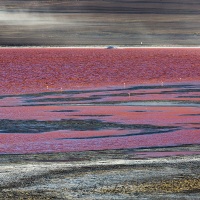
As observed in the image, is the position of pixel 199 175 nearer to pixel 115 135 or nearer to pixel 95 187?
pixel 95 187

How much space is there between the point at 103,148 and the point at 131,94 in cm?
2430

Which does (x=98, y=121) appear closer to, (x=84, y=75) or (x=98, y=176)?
(x=98, y=176)

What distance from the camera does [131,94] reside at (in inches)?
2117

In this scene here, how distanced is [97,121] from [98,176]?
14216 mm

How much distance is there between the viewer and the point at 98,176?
23.5 m

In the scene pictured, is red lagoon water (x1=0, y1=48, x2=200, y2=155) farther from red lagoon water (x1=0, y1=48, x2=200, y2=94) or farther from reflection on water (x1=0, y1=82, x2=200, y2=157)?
red lagoon water (x1=0, y1=48, x2=200, y2=94)

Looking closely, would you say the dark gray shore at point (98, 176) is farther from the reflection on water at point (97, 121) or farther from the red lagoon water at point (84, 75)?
the red lagoon water at point (84, 75)

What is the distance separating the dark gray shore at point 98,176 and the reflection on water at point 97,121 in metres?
1.93

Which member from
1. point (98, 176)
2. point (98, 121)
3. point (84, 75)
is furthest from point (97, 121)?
point (84, 75)

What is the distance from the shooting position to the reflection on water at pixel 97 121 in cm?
3098

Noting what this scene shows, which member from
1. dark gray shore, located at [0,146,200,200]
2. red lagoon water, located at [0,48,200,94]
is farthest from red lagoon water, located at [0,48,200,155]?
red lagoon water, located at [0,48,200,94]

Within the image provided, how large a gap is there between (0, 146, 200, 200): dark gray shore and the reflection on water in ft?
6.35

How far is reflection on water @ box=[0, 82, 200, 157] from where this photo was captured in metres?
31.0

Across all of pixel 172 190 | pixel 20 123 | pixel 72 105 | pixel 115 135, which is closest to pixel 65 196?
pixel 172 190
